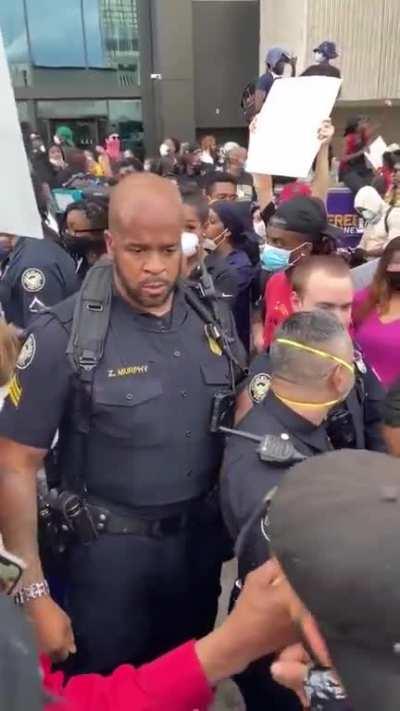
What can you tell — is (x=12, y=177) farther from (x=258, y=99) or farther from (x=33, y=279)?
(x=258, y=99)

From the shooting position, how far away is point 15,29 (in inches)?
914

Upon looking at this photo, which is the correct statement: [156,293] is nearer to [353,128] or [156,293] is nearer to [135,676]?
[135,676]

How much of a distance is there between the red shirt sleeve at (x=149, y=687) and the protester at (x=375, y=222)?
157 inches

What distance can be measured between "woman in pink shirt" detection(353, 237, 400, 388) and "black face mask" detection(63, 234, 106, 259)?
148 centimetres

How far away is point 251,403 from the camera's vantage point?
2309 mm

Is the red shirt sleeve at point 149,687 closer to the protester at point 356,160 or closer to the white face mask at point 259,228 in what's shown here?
the white face mask at point 259,228

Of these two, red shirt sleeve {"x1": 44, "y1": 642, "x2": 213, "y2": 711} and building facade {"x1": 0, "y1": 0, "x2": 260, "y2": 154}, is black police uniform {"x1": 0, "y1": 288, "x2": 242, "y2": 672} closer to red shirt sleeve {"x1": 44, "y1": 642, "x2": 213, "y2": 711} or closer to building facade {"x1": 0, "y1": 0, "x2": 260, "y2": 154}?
red shirt sleeve {"x1": 44, "y1": 642, "x2": 213, "y2": 711}

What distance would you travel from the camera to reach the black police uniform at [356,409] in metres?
2.35

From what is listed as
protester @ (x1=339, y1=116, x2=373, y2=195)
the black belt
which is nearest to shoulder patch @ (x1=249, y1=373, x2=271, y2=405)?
the black belt

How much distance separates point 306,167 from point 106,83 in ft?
72.2

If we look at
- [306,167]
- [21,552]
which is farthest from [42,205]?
[21,552]

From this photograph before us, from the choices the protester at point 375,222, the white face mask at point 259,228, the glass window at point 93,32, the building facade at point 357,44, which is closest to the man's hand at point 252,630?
the protester at point 375,222

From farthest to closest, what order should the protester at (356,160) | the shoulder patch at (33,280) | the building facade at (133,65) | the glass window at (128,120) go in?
1. the glass window at (128,120)
2. the building facade at (133,65)
3. the protester at (356,160)
4. the shoulder patch at (33,280)

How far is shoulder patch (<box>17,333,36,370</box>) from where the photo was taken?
2100 millimetres
